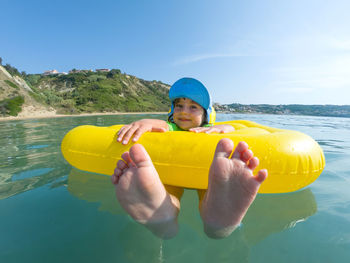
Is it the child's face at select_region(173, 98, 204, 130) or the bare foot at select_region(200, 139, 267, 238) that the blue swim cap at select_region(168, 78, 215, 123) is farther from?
the bare foot at select_region(200, 139, 267, 238)

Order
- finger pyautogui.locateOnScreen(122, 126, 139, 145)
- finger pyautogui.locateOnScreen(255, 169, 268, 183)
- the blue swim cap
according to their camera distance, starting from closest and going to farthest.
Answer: finger pyautogui.locateOnScreen(255, 169, 268, 183) → finger pyautogui.locateOnScreen(122, 126, 139, 145) → the blue swim cap

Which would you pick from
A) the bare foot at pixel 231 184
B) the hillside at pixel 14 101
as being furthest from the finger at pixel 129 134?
the hillside at pixel 14 101

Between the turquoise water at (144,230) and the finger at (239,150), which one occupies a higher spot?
the finger at (239,150)

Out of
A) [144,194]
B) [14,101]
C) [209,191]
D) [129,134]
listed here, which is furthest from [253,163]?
[14,101]

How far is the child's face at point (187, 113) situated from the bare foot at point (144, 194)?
984 mm

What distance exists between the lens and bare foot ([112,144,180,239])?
42.3 inches

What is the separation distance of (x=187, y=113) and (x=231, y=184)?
114 centimetres

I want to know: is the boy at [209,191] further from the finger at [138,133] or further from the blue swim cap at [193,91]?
the blue swim cap at [193,91]

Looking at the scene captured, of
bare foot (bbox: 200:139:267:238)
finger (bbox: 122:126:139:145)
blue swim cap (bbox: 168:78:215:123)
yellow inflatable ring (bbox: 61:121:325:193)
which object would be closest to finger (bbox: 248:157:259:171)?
bare foot (bbox: 200:139:267:238)

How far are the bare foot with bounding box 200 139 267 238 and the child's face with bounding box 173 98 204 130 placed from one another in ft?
3.27

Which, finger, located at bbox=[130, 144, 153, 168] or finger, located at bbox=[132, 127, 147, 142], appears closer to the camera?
finger, located at bbox=[130, 144, 153, 168]

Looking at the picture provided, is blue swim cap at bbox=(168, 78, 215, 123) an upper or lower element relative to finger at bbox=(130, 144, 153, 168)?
upper

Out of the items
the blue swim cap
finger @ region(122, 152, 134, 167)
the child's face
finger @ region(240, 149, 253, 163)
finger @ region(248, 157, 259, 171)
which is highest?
the blue swim cap

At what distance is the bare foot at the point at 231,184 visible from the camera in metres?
0.97
